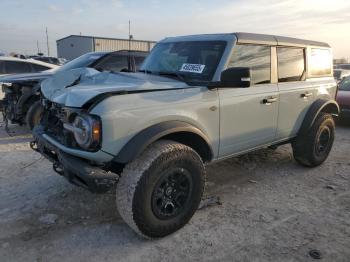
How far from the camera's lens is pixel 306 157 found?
5277 millimetres

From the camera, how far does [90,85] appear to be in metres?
3.62

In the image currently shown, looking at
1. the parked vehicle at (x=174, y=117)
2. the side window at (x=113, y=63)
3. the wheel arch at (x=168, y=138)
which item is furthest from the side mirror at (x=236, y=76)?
the side window at (x=113, y=63)

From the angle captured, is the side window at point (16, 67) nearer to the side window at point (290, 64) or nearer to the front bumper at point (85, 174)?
the front bumper at point (85, 174)

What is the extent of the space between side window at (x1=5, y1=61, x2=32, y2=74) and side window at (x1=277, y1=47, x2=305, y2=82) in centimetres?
775

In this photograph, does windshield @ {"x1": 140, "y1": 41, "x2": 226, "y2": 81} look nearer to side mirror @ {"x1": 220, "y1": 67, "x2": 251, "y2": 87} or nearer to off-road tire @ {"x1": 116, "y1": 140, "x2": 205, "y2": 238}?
side mirror @ {"x1": 220, "y1": 67, "x2": 251, "y2": 87}

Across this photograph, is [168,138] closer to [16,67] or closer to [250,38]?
[250,38]

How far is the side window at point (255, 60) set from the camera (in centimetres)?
406

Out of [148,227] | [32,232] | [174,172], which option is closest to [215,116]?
[174,172]

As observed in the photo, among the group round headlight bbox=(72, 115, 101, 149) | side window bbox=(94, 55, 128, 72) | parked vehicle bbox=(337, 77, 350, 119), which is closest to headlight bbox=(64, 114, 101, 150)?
round headlight bbox=(72, 115, 101, 149)

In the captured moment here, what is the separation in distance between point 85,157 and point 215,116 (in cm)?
143

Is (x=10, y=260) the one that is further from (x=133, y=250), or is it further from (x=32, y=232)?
(x=133, y=250)

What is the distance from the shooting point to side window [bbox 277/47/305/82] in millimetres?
4633

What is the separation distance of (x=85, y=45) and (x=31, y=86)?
22.5 m

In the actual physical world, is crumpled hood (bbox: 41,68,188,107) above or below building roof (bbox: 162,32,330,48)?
below
